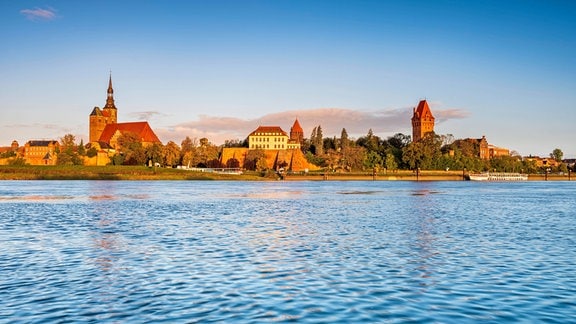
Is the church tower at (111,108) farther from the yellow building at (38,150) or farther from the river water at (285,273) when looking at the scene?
the river water at (285,273)

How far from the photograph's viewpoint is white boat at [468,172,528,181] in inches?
5635

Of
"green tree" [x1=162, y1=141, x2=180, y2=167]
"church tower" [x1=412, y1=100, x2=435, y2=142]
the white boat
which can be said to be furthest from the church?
the white boat

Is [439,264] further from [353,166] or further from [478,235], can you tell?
[353,166]

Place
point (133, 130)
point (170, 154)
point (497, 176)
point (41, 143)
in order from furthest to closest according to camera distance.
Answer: point (133, 130) → point (41, 143) → point (497, 176) → point (170, 154)

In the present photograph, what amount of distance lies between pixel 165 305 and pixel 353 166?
440ft

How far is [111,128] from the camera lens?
6885 inches

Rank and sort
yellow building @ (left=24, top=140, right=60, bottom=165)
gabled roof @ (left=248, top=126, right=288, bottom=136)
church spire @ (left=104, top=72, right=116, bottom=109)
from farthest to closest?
church spire @ (left=104, top=72, right=116, bottom=109) < gabled roof @ (left=248, top=126, right=288, bottom=136) < yellow building @ (left=24, top=140, right=60, bottom=165)

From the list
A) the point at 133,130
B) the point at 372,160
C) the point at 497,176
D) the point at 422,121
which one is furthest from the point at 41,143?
the point at 497,176

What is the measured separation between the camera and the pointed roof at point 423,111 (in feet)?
619

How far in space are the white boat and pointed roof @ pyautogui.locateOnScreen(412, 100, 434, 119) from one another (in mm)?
37852

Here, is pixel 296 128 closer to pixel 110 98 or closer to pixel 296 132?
pixel 296 132

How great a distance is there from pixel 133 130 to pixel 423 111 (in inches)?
3576

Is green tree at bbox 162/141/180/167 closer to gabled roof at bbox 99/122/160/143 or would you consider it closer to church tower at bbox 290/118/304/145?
gabled roof at bbox 99/122/160/143

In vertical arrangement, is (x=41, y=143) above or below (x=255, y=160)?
above
